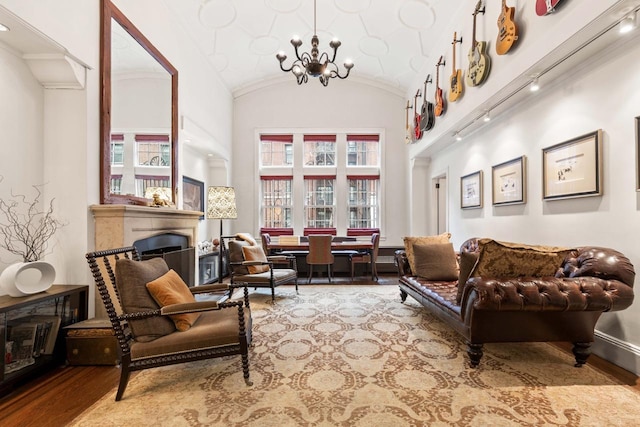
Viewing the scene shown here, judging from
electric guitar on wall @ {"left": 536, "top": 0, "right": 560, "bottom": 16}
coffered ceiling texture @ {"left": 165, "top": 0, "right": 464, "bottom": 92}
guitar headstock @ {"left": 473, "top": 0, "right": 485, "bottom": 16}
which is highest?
coffered ceiling texture @ {"left": 165, "top": 0, "right": 464, "bottom": 92}

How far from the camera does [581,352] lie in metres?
2.24

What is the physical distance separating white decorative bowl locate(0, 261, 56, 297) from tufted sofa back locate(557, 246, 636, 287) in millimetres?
4025

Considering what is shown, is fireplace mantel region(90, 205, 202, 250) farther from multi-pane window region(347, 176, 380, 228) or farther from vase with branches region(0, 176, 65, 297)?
multi-pane window region(347, 176, 380, 228)

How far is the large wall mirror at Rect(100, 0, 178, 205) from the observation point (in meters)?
2.80

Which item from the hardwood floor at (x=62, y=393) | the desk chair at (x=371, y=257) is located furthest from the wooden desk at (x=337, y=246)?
the hardwood floor at (x=62, y=393)

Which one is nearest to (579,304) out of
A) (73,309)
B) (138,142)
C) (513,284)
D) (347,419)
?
(513,284)

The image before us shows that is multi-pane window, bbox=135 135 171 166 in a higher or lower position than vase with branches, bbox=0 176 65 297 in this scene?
higher

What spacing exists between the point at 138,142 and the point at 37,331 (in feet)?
6.55

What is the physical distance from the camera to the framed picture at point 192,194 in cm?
513

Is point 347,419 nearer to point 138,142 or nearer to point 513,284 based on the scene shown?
point 513,284

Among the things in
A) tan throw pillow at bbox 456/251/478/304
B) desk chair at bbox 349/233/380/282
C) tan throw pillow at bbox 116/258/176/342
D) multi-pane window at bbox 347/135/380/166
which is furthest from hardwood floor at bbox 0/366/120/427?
multi-pane window at bbox 347/135/380/166

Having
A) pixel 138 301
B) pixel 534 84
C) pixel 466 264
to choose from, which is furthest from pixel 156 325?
pixel 534 84

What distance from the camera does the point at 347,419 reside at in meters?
1.70

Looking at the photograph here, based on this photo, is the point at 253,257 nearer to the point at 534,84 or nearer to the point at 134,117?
the point at 134,117
